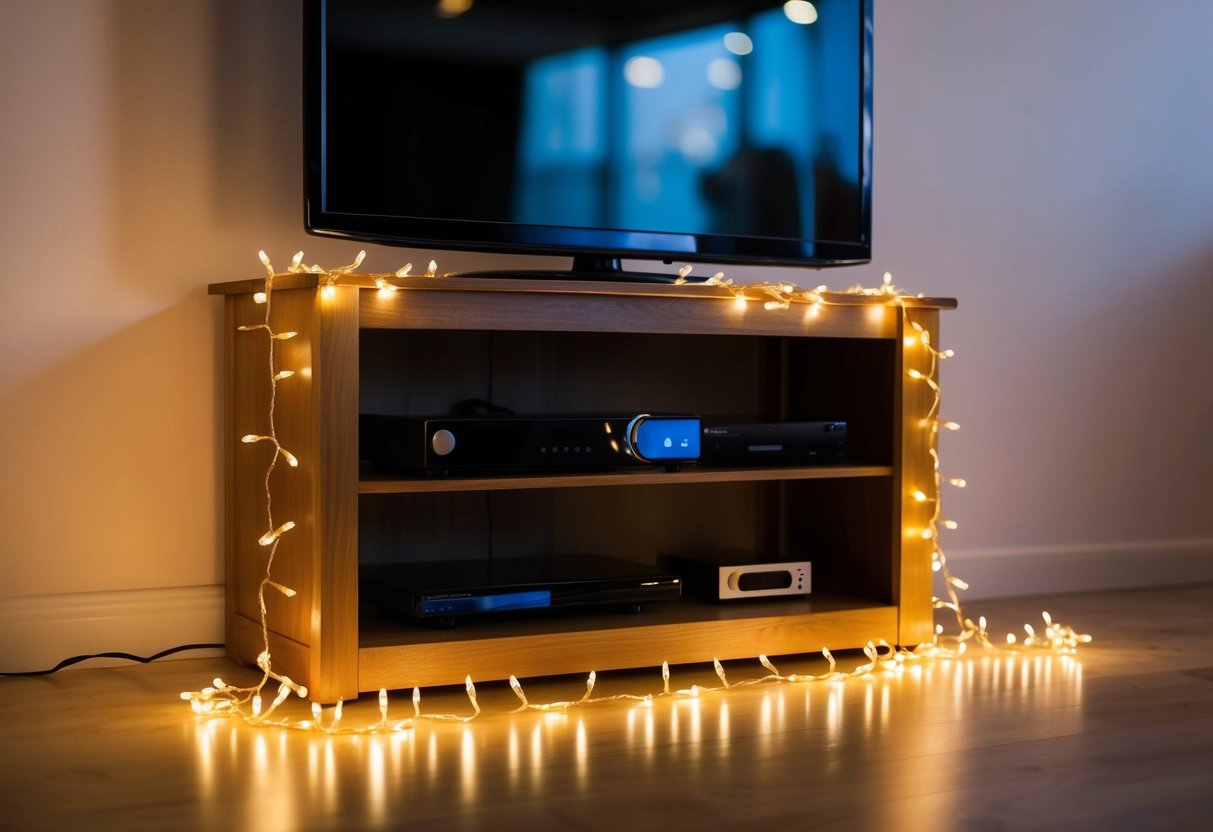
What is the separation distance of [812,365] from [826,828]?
1369 millimetres

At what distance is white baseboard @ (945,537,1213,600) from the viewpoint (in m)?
3.02

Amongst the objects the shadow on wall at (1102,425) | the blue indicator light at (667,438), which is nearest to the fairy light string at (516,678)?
the blue indicator light at (667,438)

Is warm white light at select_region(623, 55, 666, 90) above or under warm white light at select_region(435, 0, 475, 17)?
under

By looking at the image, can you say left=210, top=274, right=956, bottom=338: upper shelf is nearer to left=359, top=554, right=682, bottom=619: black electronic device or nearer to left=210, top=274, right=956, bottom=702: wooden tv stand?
left=210, top=274, right=956, bottom=702: wooden tv stand

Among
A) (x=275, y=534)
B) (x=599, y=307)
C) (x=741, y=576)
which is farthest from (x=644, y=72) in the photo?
(x=275, y=534)

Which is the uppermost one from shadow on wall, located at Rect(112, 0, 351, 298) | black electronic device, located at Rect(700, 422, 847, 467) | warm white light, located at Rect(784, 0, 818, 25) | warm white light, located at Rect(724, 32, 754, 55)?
warm white light, located at Rect(784, 0, 818, 25)

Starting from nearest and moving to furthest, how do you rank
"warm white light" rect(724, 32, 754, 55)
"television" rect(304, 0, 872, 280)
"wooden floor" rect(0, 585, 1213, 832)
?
"wooden floor" rect(0, 585, 1213, 832) < "television" rect(304, 0, 872, 280) < "warm white light" rect(724, 32, 754, 55)

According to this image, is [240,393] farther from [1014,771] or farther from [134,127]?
[1014,771]

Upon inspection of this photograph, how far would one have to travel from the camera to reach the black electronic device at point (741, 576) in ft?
7.73

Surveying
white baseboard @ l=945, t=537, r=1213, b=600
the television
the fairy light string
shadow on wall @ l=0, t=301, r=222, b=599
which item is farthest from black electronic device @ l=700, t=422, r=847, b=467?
shadow on wall @ l=0, t=301, r=222, b=599

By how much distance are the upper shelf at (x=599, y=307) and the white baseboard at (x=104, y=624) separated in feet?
1.76

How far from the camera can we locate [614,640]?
7.04 feet

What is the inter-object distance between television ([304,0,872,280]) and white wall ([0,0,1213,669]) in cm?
29

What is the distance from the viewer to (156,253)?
2.29m
